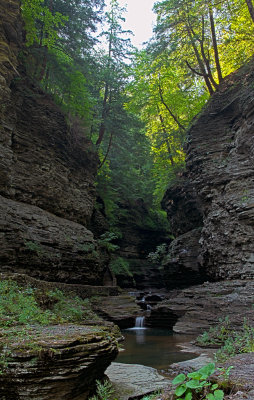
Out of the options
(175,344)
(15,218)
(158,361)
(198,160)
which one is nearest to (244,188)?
(198,160)

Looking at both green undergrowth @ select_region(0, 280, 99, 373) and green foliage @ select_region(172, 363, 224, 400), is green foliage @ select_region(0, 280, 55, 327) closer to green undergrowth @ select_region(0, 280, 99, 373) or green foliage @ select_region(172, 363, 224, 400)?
green undergrowth @ select_region(0, 280, 99, 373)

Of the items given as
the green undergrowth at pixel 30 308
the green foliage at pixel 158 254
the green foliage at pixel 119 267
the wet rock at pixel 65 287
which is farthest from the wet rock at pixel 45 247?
the green foliage at pixel 158 254

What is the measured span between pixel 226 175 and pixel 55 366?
15.6m

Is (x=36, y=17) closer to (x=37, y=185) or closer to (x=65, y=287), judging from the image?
(x=37, y=185)

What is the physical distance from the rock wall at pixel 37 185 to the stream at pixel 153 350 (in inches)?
205

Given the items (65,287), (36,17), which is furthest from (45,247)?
(36,17)

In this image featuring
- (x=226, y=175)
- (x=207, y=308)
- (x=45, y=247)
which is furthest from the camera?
(x=226, y=175)

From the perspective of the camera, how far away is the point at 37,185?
51.7 feet

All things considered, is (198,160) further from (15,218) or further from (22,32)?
(22,32)

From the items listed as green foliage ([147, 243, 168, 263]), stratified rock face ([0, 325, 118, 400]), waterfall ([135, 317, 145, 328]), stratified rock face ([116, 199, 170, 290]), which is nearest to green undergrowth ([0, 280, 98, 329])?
stratified rock face ([0, 325, 118, 400])

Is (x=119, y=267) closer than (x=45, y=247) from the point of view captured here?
No

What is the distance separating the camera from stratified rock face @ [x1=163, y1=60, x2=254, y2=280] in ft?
49.4

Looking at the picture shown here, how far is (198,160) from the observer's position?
19656 millimetres

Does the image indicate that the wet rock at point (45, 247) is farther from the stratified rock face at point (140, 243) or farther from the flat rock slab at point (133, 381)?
the stratified rock face at point (140, 243)
